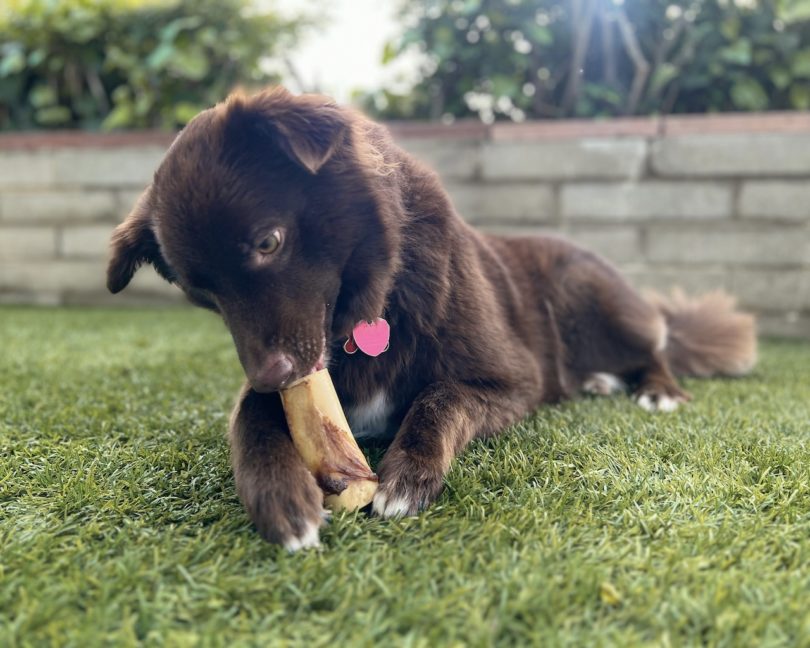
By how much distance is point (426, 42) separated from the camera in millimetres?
4746

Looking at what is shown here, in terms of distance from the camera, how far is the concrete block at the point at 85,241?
5.09m

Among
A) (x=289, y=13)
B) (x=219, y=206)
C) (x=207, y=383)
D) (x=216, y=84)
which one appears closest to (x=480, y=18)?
(x=289, y=13)

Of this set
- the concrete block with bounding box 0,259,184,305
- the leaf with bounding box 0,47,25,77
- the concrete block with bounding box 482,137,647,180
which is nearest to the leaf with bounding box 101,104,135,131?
the leaf with bounding box 0,47,25,77

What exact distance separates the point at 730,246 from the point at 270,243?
11.8ft

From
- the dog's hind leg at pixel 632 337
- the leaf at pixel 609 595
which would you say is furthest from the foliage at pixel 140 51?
the leaf at pixel 609 595

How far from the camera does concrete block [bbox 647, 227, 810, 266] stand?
4.13 metres

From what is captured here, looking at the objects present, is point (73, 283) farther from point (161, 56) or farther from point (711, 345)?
point (711, 345)

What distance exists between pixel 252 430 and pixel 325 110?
820 millimetres

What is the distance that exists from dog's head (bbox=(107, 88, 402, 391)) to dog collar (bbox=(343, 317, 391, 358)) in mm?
54

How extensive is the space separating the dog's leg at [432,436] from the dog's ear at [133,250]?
A: 0.86 m

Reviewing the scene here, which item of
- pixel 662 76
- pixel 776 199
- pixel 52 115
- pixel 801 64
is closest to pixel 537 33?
pixel 662 76

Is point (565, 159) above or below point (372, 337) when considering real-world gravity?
above

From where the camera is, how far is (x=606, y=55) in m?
4.77

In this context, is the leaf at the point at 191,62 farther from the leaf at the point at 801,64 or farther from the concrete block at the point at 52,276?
the leaf at the point at 801,64
